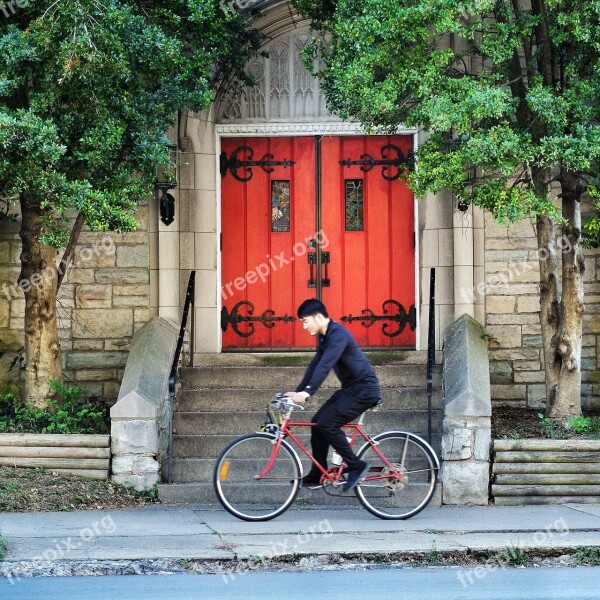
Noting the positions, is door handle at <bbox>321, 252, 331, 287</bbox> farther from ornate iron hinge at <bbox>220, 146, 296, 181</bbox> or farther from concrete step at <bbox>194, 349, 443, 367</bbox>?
ornate iron hinge at <bbox>220, 146, 296, 181</bbox>

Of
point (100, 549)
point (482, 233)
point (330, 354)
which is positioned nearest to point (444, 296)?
point (482, 233)

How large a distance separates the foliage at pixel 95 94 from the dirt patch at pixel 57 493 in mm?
1999

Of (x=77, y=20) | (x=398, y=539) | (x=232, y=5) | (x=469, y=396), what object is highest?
(x=232, y=5)

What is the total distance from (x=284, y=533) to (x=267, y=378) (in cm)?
354

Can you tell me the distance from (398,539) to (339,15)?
4634mm

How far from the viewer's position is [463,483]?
31.8 feet

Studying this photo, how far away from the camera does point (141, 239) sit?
12258 mm

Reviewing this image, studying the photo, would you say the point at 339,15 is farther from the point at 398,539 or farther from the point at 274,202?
the point at 398,539

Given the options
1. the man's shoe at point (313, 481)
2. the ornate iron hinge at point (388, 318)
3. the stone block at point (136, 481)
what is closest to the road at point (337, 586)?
the man's shoe at point (313, 481)

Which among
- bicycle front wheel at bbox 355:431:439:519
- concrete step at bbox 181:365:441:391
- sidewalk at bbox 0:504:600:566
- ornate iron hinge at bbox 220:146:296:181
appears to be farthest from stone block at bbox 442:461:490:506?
ornate iron hinge at bbox 220:146:296:181

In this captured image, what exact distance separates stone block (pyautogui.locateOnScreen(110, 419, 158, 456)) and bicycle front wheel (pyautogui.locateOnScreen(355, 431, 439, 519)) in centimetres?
196

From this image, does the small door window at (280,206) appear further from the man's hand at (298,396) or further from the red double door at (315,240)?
the man's hand at (298,396)

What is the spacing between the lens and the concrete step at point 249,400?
1117cm

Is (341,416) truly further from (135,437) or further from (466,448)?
(135,437)
